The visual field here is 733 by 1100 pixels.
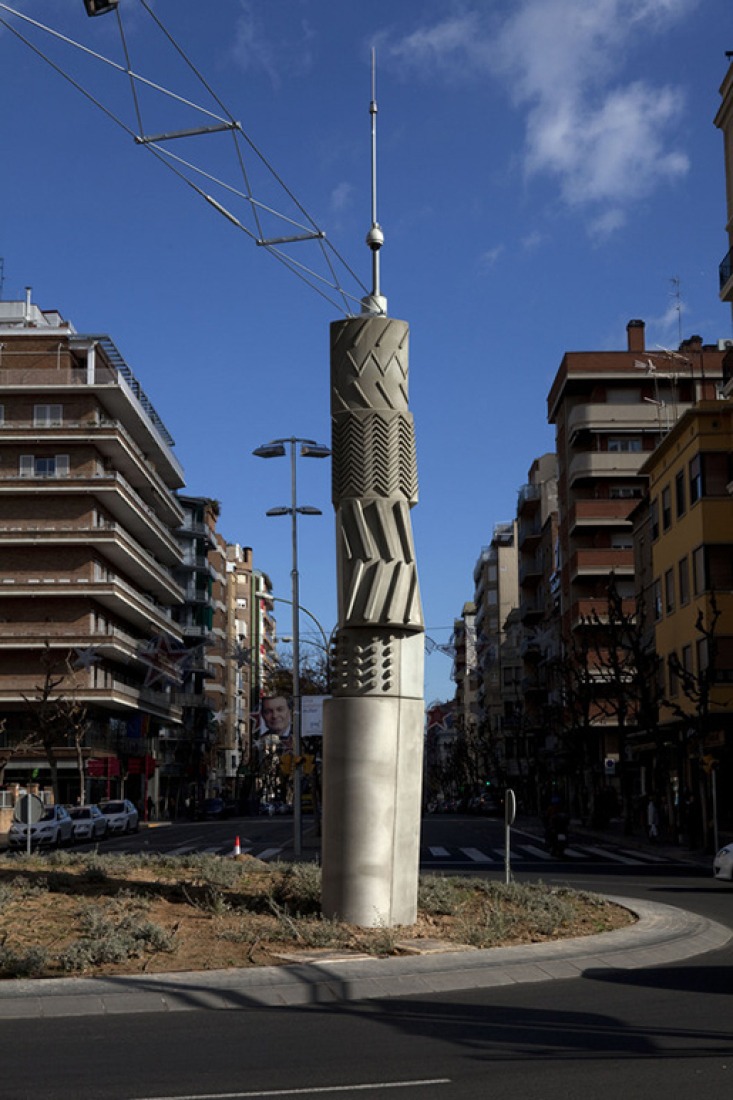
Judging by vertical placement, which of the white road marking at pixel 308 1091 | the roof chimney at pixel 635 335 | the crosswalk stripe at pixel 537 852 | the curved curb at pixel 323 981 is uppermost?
the roof chimney at pixel 635 335

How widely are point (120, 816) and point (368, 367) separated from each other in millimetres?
42788

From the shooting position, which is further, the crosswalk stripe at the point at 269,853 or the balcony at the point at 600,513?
the balcony at the point at 600,513

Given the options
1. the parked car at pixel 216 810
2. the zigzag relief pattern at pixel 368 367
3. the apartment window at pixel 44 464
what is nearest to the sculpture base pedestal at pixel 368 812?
the zigzag relief pattern at pixel 368 367

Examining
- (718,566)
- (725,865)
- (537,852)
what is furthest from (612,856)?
(718,566)

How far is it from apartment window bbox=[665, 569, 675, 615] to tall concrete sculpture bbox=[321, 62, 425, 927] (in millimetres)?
38295

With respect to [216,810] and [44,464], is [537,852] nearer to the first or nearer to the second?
[44,464]

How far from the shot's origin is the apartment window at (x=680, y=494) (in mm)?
51562

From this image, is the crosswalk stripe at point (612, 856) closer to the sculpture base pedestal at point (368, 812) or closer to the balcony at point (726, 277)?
the balcony at point (726, 277)

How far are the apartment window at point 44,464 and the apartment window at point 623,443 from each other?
30950mm

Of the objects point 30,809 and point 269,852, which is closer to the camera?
point 30,809

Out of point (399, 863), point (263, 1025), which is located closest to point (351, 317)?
point (399, 863)

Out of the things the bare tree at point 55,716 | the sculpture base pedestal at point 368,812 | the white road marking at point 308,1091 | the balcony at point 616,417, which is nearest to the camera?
the white road marking at point 308,1091

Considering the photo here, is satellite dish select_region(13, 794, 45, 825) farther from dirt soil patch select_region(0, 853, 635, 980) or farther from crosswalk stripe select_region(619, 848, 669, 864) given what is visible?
crosswalk stripe select_region(619, 848, 669, 864)

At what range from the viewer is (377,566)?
1608cm
